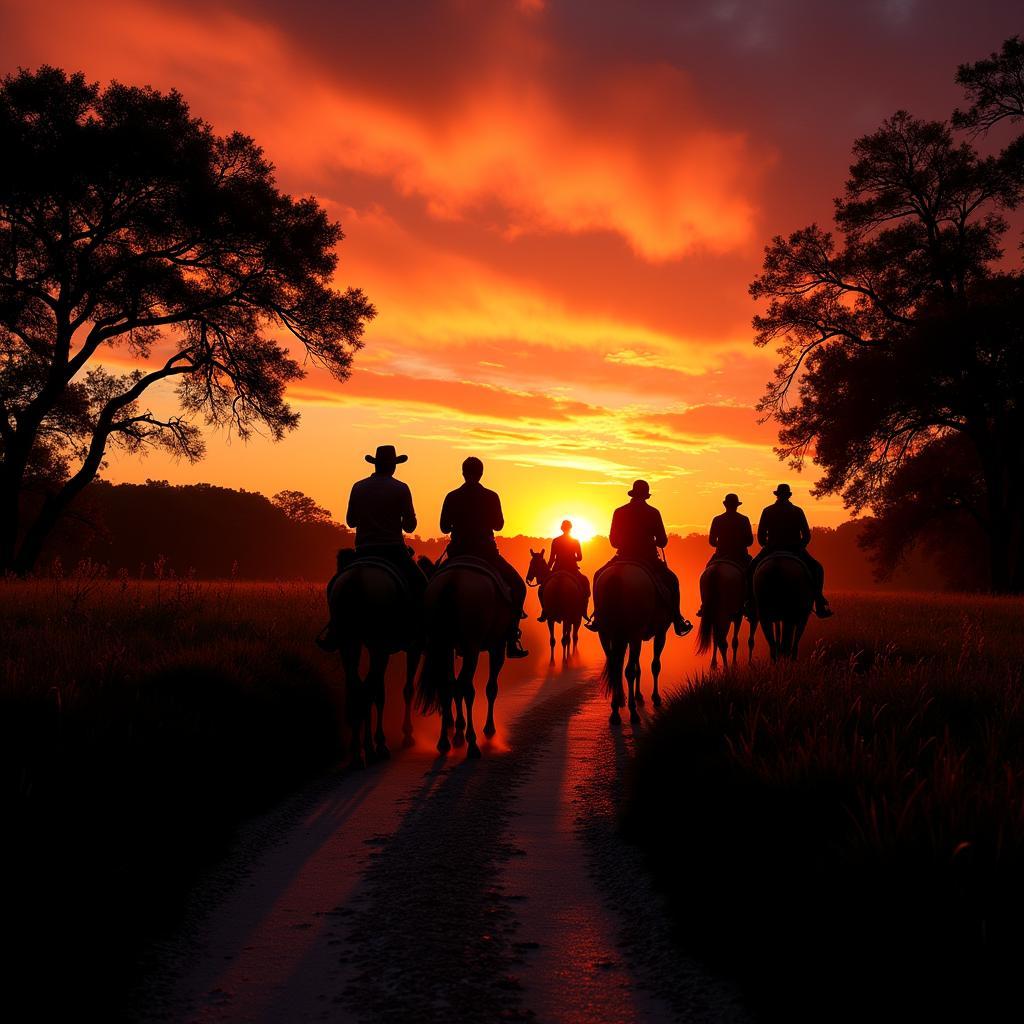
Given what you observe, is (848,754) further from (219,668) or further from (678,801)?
(219,668)

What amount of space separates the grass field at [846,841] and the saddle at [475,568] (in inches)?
106

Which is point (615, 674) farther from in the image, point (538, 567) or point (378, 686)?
point (538, 567)

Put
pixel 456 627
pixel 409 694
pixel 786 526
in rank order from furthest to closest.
Answer: pixel 786 526 < pixel 409 694 < pixel 456 627

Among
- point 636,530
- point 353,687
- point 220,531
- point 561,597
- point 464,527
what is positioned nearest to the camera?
point 353,687

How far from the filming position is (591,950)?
386 centimetres

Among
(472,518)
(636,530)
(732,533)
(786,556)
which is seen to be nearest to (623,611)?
(636,530)

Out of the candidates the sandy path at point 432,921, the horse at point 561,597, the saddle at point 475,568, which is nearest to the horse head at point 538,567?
the horse at point 561,597

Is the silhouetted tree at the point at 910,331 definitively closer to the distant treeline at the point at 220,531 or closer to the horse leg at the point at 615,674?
the horse leg at the point at 615,674

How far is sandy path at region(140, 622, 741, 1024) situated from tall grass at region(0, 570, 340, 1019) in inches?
11.5

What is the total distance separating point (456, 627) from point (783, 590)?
6.04m

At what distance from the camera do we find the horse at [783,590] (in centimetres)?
1229

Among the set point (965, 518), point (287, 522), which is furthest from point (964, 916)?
point (287, 522)

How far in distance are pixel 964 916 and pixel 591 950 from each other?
1669 millimetres

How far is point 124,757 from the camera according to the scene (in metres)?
5.30
